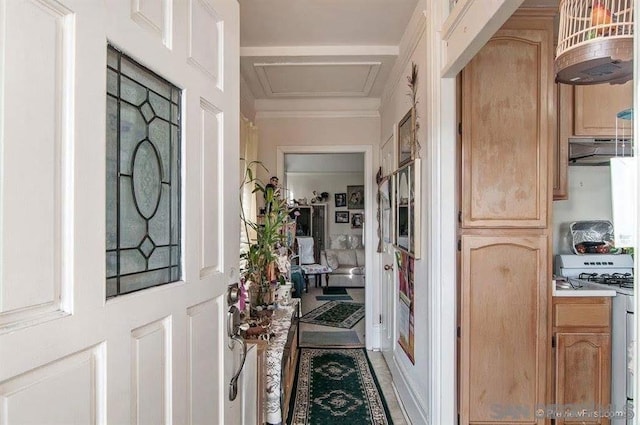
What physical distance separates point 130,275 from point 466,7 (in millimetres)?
1511

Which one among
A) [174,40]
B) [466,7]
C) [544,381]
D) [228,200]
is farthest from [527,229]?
[174,40]

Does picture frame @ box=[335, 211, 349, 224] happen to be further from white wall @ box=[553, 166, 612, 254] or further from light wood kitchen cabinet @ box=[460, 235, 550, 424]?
light wood kitchen cabinet @ box=[460, 235, 550, 424]

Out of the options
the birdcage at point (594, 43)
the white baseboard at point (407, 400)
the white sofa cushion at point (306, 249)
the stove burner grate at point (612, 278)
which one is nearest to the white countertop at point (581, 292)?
the stove burner grate at point (612, 278)

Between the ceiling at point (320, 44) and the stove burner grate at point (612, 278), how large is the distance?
6.63 feet

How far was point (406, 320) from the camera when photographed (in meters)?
2.66

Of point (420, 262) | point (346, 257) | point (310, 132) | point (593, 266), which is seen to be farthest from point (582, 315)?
point (346, 257)

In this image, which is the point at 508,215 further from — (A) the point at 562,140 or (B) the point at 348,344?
(B) the point at 348,344

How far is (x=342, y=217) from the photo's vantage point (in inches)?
339

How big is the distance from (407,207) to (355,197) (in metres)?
6.05

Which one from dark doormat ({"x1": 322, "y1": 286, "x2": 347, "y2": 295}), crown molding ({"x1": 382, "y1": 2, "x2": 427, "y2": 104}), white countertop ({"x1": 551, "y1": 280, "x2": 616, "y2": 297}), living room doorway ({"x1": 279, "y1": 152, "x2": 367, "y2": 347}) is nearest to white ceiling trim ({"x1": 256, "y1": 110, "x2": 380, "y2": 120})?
crown molding ({"x1": 382, "y1": 2, "x2": 427, "y2": 104})

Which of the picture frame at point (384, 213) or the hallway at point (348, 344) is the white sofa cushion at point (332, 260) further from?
the picture frame at point (384, 213)

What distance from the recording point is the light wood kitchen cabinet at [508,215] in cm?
196

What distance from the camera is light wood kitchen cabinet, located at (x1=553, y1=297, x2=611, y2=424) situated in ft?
6.68

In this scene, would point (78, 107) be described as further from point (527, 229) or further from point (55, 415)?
point (527, 229)
